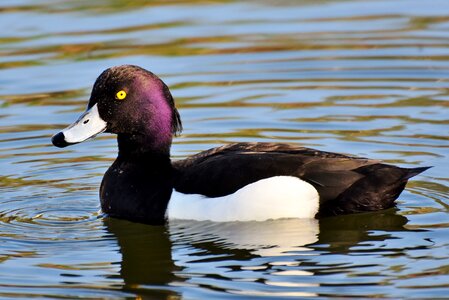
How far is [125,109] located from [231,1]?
7937 mm

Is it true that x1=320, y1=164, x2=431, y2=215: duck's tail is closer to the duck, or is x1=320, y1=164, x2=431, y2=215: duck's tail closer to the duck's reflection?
the duck

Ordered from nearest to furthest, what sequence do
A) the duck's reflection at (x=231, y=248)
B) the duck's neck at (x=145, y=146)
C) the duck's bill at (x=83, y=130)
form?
the duck's reflection at (x=231, y=248), the duck's bill at (x=83, y=130), the duck's neck at (x=145, y=146)

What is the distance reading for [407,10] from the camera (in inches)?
656

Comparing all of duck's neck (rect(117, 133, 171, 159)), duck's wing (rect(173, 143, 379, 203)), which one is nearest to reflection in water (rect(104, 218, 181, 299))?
duck's wing (rect(173, 143, 379, 203))

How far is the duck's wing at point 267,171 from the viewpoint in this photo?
9180 millimetres

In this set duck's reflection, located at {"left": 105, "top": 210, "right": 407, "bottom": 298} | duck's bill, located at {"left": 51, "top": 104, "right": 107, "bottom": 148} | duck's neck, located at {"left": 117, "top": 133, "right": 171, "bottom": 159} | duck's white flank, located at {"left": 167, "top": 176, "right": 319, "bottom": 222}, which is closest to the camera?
duck's reflection, located at {"left": 105, "top": 210, "right": 407, "bottom": 298}

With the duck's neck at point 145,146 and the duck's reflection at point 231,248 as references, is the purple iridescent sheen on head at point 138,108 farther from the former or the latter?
the duck's reflection at point 231,248

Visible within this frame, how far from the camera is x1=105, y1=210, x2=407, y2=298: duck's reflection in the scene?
7980 mm

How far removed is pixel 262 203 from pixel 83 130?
165 cm

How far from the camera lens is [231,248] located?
28.5 ft

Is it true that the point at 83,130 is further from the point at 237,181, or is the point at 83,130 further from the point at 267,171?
the point at 267,171

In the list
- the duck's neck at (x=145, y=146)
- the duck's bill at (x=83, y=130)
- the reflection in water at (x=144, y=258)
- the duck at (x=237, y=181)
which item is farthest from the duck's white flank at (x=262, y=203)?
the duck's bill at (x=83, y=130)

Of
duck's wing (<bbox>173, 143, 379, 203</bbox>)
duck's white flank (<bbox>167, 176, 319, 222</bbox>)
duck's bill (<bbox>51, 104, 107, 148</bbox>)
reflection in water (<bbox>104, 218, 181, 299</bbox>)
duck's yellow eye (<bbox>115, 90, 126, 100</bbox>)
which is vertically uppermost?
duck's yellow eye (<bbox>115, 90, 126, 100</bbox>)

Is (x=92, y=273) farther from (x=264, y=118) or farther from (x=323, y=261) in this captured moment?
(x=264, y=118)
